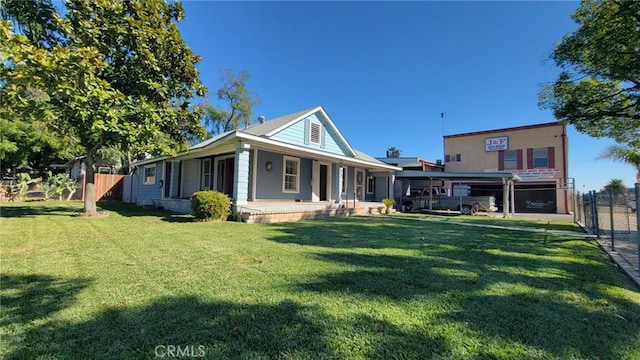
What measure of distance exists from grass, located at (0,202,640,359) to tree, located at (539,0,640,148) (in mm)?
6411

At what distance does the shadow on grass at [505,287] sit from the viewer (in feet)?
7.98

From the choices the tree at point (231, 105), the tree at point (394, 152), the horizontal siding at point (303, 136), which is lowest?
the horizontal siding at point (303, 136)

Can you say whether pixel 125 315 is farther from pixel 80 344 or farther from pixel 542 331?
pixel 542 331

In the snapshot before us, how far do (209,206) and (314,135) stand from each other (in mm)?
6027

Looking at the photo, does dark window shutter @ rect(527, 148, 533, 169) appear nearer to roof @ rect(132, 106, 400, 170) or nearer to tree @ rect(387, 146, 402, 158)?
tree @ rect(387, 146, 402, 158)

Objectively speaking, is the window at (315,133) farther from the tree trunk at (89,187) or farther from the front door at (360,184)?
the tree trunk at (89,187)

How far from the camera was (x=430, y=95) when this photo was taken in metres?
19.7

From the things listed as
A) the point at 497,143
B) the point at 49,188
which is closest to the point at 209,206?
the point at 49,188

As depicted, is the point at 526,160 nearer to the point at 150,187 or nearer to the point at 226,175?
the point at 226,175

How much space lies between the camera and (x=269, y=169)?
1238 cm

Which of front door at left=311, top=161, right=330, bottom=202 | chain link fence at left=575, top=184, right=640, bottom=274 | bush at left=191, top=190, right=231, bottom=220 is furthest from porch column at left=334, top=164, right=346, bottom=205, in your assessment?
chain link fence at left=575, top=184, right=640, bottom=274

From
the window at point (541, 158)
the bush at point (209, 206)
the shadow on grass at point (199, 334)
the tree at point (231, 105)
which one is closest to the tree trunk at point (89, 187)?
the bush at point (209, 206)

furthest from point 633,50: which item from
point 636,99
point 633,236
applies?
point 633,236

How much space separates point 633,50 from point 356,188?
12.3 metres
